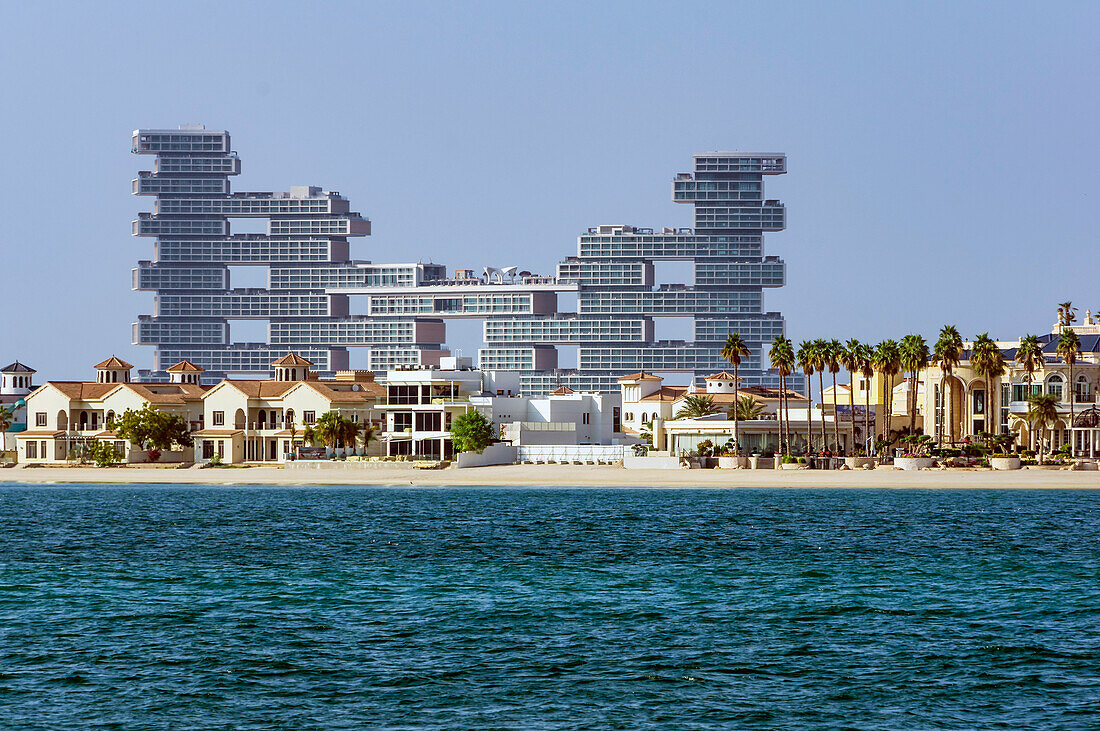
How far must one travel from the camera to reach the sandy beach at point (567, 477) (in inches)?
4220

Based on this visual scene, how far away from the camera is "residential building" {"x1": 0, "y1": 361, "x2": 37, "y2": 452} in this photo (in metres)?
151

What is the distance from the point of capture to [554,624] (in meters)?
44.4

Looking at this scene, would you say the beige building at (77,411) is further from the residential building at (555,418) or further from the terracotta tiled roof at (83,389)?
the residential building at (555,418)

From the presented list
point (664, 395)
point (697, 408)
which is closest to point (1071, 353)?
point (697, 408)

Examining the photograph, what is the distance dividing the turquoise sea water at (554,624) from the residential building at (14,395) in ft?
238

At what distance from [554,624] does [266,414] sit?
3938 inches

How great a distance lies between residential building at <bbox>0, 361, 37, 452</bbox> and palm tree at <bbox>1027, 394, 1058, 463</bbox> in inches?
3656

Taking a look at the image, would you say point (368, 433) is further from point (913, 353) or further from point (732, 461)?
point (913, 353)

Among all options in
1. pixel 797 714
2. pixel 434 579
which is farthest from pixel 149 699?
pixel 434 579

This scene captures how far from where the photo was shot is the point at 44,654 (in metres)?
39.5

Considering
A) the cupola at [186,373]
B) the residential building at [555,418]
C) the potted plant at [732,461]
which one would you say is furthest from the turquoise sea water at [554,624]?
the cupola at [186,373]

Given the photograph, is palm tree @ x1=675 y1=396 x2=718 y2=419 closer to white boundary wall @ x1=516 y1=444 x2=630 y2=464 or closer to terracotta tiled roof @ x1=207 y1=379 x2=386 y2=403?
white boundary wall @ x1=516 y1=444 x2=630 y2=464

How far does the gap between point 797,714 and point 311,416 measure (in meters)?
108

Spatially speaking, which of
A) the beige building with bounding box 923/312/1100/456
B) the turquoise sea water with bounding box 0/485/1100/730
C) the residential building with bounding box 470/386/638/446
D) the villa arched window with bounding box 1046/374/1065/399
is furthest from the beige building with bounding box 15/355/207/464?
the villa arched window with bounding box 1046/374/1065/399
